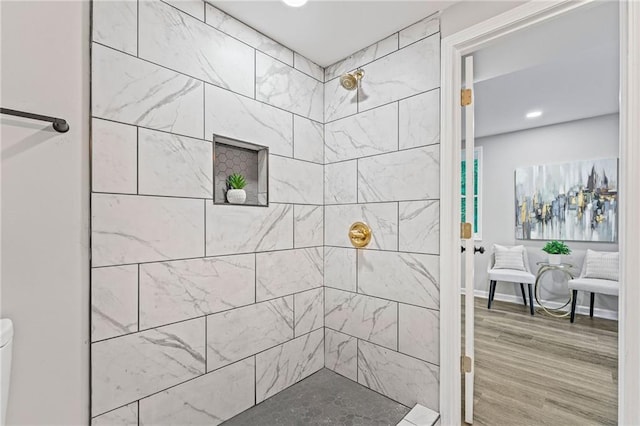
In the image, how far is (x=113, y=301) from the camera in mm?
1294

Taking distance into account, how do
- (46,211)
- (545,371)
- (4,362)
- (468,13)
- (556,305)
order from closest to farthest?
1. (4,362)
2. (46,211)
3. (468,13)
4. (545,371)
5. (556,305)

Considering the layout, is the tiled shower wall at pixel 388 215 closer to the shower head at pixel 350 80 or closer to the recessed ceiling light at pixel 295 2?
the shower head at pixel 350 80

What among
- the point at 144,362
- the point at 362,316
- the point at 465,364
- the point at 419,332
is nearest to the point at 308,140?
the point at 362,316

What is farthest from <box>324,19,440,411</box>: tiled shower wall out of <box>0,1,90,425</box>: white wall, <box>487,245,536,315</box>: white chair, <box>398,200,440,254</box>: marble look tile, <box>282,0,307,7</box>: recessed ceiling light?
<box>487,245,536,315</box>: white chair

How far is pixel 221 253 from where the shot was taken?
1.67 metres

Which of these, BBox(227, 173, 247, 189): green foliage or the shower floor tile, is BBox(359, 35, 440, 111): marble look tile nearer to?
BBox(227, 173, 247, 189): green foliage

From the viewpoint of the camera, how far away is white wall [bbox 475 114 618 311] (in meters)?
3.74

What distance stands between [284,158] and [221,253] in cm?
77

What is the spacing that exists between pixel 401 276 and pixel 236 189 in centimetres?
116

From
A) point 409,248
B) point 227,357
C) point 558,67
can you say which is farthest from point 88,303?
point 558,67

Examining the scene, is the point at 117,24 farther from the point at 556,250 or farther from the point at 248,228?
the point at 556,250

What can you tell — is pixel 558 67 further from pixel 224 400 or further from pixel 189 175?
pixel 224 400

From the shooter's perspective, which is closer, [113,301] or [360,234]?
[113,301]

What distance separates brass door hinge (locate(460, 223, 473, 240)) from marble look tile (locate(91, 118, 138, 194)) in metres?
1.73
